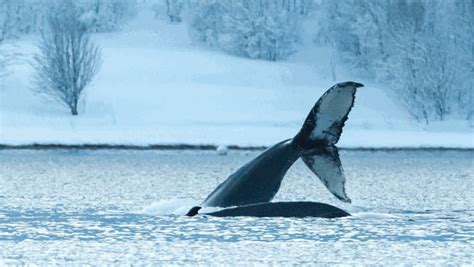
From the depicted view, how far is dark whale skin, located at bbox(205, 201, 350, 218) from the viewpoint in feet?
75.7

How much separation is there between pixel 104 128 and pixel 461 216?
60.3 m

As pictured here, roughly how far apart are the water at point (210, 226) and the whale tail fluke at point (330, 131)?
87 centimetres

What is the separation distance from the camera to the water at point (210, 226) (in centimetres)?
1939

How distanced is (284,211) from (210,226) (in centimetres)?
170

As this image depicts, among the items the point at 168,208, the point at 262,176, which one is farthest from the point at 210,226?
the point at 168,208

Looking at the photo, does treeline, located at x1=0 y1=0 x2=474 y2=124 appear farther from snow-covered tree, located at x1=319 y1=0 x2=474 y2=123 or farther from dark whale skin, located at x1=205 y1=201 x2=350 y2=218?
dark whale skin, located at x1=205 y1=201 x2=350 y2=218

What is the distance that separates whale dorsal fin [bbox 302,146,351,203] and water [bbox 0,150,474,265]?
0.77 meters

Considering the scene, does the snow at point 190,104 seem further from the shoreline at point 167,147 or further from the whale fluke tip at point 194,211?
the whale fluke tip at point 194,211

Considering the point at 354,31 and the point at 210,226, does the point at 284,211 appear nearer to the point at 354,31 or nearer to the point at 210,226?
the point at 210,226

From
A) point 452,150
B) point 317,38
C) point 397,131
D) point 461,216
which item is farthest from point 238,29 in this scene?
point 461,216

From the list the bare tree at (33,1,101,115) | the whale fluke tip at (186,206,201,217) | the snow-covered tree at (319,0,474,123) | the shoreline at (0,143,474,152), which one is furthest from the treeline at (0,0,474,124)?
the whale fluke tip at (186,206,201,217)

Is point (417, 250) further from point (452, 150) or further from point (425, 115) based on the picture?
point (425, 115)

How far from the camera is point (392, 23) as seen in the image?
332 feet

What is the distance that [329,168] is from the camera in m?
21.8
